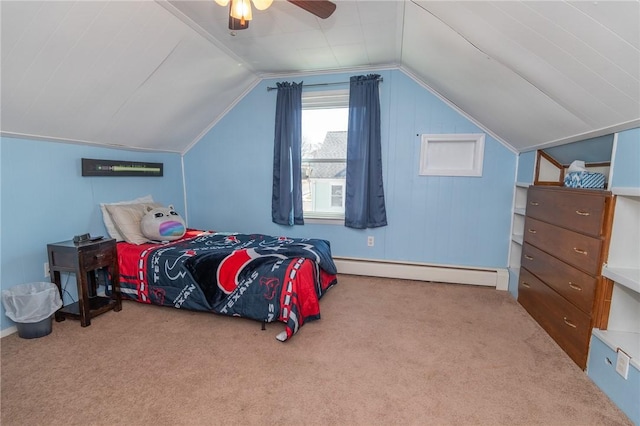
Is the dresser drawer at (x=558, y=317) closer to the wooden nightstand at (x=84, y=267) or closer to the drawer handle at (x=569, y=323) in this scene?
the drawer handle at (x=569, y=323)

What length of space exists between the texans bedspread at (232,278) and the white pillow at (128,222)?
105 mm

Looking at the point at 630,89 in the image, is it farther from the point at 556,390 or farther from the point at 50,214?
the point at 50,214

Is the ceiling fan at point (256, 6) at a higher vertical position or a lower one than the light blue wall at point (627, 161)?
higher

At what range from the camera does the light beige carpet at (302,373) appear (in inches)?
61.7

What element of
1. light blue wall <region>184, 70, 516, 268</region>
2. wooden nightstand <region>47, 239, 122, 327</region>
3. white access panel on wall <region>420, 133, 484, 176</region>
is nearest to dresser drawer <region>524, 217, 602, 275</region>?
light blue wall <region>184, 70, 516, 268</region>

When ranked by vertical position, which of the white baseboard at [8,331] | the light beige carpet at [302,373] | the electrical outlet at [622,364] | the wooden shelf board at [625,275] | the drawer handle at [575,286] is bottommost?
the light beige carpet at [302,373]

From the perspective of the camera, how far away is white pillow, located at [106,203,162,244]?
116 inches

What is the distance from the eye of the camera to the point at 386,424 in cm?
151

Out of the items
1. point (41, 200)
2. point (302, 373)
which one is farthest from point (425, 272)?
point (41, 200)

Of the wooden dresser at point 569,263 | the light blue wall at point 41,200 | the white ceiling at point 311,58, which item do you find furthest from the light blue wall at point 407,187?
the light blue wall at point 41,200

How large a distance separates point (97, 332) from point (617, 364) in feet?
11.1

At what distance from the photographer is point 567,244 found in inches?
85.0

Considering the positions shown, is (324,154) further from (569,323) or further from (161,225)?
(569,323)

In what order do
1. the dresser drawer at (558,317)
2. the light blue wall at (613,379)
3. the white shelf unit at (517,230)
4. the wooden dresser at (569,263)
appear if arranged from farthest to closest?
the white shelf unit at (517,230) < the dresser drawer at (558,317) < the wooden dresser at (569,263) < the light blue wall at (613,379)
